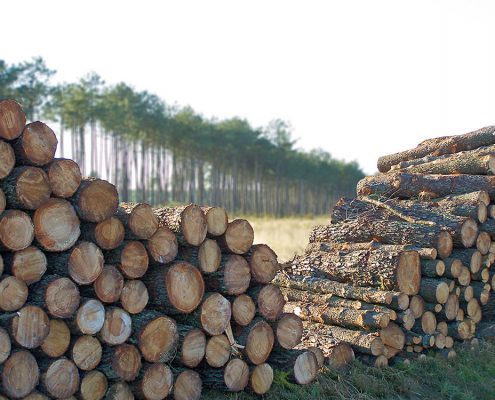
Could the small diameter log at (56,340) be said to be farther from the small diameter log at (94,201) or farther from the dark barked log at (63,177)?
the dark barked log at (63,177)

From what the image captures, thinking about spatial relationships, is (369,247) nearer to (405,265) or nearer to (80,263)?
(405,265)

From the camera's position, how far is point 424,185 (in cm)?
906

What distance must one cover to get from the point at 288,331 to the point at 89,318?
2.15 meters

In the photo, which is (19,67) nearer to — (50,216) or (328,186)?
(50,216)

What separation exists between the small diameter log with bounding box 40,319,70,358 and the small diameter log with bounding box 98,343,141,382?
0.38 m

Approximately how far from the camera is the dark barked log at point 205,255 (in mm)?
5562

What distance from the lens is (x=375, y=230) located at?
823 cm

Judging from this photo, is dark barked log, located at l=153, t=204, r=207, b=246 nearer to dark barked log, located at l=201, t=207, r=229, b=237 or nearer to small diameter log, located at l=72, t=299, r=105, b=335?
dark barked log, located at l=201, t=207, r=229, b=237

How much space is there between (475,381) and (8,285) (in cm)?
526

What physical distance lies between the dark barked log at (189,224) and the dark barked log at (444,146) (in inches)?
235

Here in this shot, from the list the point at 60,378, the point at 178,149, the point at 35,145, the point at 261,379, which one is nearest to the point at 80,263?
the point at 60,378

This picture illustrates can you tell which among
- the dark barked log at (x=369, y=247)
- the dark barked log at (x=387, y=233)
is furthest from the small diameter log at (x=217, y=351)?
the dark barked log at (x=387, y=233)

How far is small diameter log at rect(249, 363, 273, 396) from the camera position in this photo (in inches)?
225

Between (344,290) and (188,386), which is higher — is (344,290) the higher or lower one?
the higher one
